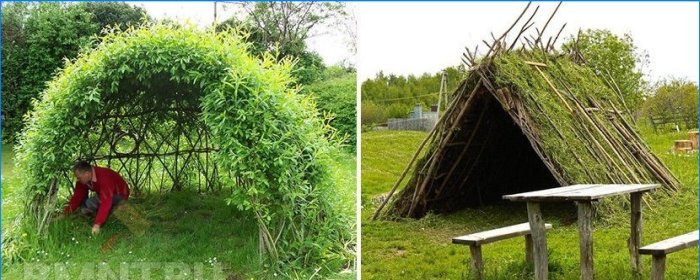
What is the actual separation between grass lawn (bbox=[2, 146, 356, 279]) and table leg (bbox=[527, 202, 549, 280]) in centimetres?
145

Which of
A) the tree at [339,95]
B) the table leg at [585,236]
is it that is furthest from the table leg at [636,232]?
the tree at [339,95]

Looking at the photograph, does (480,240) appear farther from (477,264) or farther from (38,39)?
(38,39)

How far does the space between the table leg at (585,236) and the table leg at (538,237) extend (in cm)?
21

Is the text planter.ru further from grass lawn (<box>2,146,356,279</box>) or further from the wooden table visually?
the wooden table

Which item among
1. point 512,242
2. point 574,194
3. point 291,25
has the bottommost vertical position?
point 512,242

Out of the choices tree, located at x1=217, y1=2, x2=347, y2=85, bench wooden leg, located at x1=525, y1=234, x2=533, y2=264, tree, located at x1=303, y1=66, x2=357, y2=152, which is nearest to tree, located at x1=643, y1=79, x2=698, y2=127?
tree, located at x1=303, y1=66, x2=357, y2=152

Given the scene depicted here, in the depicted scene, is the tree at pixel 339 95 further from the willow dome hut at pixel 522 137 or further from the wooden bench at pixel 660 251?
the wooden bench at pixel 660 251

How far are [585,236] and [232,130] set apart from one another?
223 centimetres

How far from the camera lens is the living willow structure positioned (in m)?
5.07

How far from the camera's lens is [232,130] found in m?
5.01

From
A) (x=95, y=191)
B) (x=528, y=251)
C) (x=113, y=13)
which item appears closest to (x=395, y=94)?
(x=113, y=13)

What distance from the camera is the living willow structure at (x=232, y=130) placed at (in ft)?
16.6

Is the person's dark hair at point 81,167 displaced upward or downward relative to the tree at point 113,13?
downward

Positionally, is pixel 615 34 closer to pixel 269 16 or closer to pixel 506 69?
pixel 506 69
